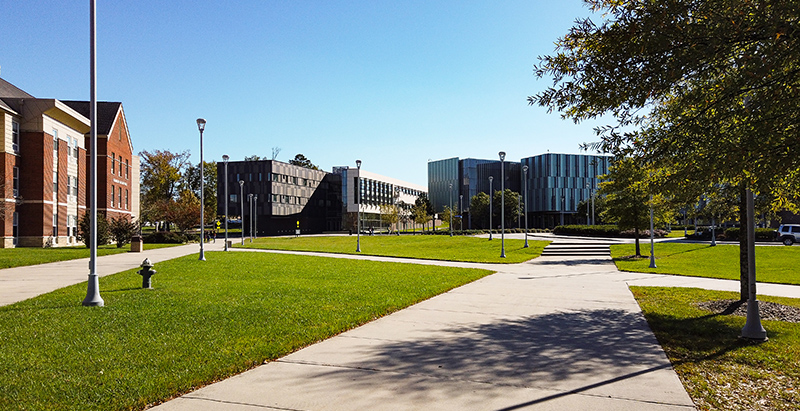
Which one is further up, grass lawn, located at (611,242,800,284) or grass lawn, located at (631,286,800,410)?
grass lawn, located at (631,286,800,410)

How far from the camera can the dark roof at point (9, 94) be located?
124 feet

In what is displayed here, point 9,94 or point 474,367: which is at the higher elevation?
point 9,94

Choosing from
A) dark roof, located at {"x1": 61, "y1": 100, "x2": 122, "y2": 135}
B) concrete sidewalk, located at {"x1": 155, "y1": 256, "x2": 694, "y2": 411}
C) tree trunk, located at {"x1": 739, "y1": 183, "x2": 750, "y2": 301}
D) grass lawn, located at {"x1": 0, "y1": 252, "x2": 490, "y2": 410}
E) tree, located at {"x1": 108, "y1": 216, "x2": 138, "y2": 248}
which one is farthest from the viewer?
dark roof, located at {"x1": 61, "y1": 100, "x2": 122, "y2": 135}

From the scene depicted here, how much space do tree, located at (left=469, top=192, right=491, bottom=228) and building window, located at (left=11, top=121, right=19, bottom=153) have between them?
77153 mm

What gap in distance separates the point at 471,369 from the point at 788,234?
1864 inches

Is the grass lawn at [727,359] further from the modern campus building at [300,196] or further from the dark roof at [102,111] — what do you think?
the modern campus building at [300,196]

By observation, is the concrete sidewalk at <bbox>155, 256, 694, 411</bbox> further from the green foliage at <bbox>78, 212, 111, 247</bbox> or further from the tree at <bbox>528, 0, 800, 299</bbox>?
the green foliage at <bbox>78, 212, 111, 247</bbox>

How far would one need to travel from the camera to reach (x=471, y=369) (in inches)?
260

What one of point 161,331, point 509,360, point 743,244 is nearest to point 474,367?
point 509,360

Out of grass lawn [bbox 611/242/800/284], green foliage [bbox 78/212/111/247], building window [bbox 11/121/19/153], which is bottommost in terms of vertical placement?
grass lawn [bbox 611/242/800/284]

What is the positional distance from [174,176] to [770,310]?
95802mm

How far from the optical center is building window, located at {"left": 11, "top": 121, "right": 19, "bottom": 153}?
3791 cm

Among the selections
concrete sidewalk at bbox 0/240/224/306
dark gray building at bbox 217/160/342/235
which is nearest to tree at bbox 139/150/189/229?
dark gray building at bbox 217/160/342/235

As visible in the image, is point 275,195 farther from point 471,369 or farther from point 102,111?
point 471,369
